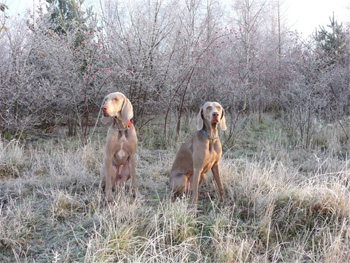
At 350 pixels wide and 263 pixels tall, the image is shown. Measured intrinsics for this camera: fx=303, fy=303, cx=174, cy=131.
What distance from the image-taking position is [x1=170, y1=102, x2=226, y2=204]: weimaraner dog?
3076 mm

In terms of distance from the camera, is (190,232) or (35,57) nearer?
(190,232)

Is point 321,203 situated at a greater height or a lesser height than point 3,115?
lesser

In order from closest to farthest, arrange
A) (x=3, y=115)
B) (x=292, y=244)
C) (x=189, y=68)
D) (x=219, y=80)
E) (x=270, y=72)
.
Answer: (x=292, y=244) → (x=3, y=115) → (x=189, y=68) → (x=219, y=80) → (x=270, y=72)

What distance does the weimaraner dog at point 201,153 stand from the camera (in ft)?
10.1

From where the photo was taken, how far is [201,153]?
10.1ft

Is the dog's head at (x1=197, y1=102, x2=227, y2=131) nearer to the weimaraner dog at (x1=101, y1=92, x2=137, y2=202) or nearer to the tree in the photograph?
the weimaraner dog at (x1=101, y1=92, x2=137, y2=202)

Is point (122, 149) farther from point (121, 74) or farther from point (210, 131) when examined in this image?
point (121, 74)

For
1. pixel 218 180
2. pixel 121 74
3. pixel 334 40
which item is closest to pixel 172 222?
pixel 218 180

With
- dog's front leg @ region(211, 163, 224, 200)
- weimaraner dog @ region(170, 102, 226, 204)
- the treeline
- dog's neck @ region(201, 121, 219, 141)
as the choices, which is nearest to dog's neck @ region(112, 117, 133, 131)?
weimaraner dog @ region(170, 102, 226, 204)

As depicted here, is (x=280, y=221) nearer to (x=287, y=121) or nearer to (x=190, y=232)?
(x=190, y=232)

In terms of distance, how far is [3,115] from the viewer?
5.89m

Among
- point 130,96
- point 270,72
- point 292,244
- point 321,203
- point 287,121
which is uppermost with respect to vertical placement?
point 270,72

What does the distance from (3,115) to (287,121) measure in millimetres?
6127

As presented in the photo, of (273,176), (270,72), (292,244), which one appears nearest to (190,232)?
(292,244)
